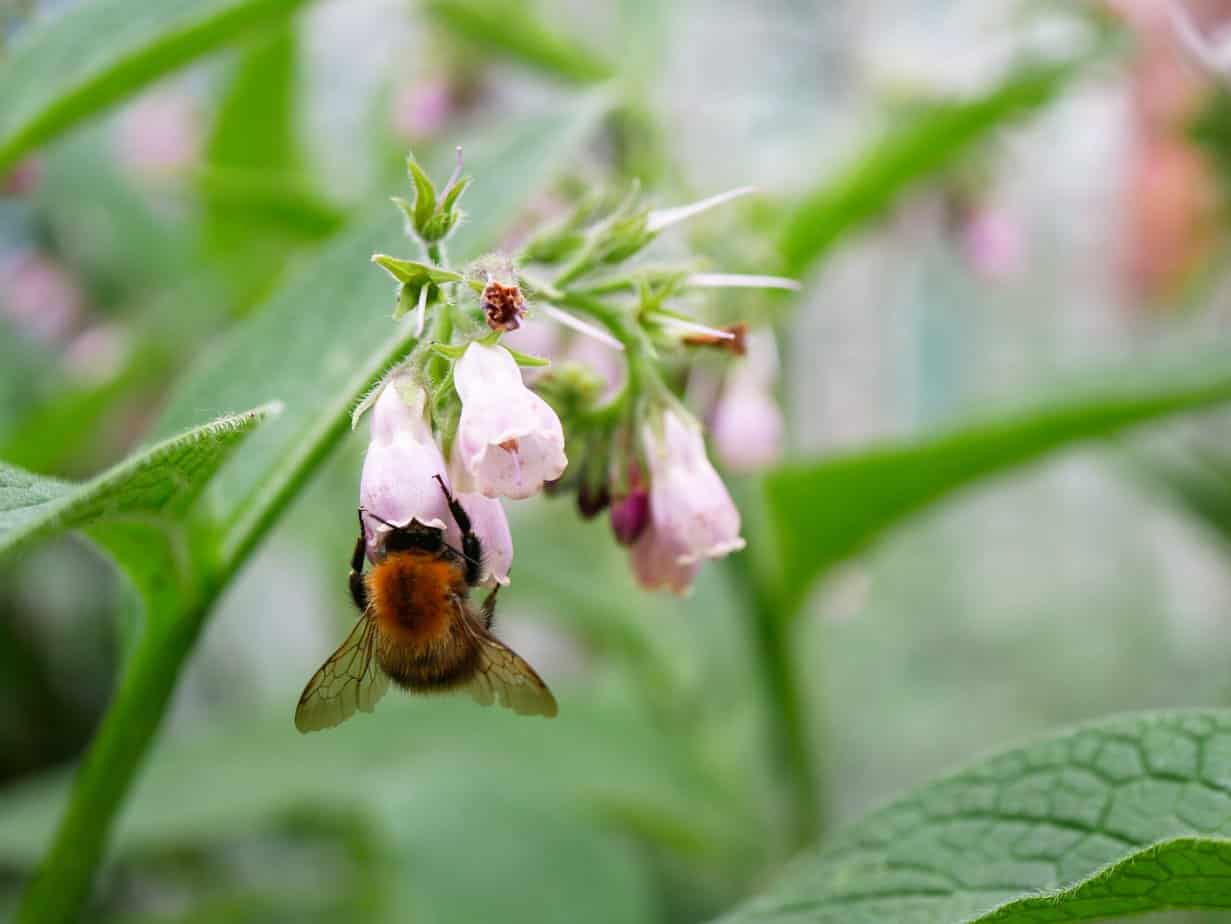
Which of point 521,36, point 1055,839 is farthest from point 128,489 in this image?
point 521,36

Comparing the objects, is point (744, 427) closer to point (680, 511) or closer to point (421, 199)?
point (680, 511)

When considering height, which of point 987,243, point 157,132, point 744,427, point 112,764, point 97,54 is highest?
point 157,132

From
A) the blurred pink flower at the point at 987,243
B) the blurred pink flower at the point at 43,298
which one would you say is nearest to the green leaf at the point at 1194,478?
the blurred pink flower at the point at 987,243

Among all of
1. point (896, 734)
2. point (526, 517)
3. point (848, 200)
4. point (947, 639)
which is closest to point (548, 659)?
point (526, 517)

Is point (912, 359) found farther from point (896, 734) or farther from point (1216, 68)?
point (1216, 68)

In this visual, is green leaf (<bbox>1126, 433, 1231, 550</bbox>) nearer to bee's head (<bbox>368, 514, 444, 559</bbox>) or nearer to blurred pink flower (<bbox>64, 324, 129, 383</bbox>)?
bee's head (<bbox>368, 514, 444, 559</bbox>)

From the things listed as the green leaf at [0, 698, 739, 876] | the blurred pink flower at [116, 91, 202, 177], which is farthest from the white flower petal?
the blurred pink flower at [116, 91, 202, 177]
